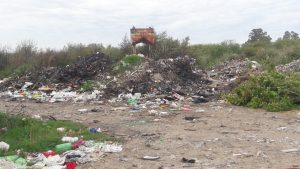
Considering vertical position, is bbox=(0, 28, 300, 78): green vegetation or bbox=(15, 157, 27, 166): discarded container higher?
bbox=(0, 28, 300, 78): green vegetation

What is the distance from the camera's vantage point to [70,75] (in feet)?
47.9

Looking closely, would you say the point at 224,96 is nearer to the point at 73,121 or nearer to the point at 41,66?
the point at 73,121

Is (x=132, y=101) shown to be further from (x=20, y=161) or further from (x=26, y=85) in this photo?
(x=20, y=161)

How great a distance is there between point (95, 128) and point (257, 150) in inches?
114

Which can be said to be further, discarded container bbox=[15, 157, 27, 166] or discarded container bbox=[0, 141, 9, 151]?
discarded container bbox=[0, 141, 9, 151]

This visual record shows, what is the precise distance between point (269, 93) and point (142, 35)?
20.5ft

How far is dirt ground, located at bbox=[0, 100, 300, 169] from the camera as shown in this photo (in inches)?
222

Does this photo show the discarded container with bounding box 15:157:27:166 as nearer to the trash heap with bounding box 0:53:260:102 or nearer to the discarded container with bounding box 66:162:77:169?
the discarded container with bounding box 66:162:77:169

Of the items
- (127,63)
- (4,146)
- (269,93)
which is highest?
(127,63)

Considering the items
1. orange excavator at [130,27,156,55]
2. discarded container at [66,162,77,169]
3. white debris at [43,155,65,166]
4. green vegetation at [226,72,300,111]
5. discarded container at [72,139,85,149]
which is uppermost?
orange excavator at [130,27,156,55]

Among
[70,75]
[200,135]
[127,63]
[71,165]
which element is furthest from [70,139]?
[70,75]

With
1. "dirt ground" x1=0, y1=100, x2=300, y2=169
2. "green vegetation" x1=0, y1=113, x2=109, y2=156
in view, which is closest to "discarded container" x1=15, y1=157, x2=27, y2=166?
"green vegetation" x1=0, y1=113, x2=109, y2=156

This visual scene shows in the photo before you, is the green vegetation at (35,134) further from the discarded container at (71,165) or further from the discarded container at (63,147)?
the discarded container at (71,165)

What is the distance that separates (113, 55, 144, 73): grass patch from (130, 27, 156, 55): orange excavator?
3.12ft
